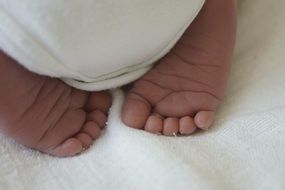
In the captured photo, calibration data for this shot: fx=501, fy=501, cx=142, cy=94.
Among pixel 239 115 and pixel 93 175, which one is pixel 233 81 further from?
pixel 93 175

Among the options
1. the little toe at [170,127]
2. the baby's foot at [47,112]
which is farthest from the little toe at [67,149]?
the little toe at [170,127]

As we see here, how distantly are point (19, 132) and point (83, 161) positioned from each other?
0.09 meters

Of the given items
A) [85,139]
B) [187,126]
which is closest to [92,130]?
[85,139]

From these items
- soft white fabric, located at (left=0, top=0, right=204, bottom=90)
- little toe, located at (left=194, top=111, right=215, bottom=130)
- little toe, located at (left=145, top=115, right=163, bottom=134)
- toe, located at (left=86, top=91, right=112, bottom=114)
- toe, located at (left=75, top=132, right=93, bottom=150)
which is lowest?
toe, located at (left=75, top=132, right=93, bottom=150)

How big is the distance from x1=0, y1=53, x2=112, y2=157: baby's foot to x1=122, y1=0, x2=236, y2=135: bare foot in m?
0.05

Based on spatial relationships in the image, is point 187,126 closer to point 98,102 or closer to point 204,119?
point 204,119

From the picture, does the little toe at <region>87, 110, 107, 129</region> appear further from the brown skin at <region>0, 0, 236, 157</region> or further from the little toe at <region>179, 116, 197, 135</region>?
the little toe at <region>179, 116, 197, 135</region>

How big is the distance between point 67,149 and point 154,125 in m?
0.12

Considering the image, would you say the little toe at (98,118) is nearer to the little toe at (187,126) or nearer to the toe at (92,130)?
the toe at (92,130)

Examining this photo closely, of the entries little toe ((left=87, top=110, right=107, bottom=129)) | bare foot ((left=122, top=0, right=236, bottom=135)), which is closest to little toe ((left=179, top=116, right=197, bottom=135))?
bare foot ((left=122, top=0, right=236, bottom=135))

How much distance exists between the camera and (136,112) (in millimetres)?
677

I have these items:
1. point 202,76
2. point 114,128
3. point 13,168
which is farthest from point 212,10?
point 13,168

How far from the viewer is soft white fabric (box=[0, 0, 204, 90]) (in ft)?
1.92

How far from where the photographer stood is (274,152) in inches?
24.5
